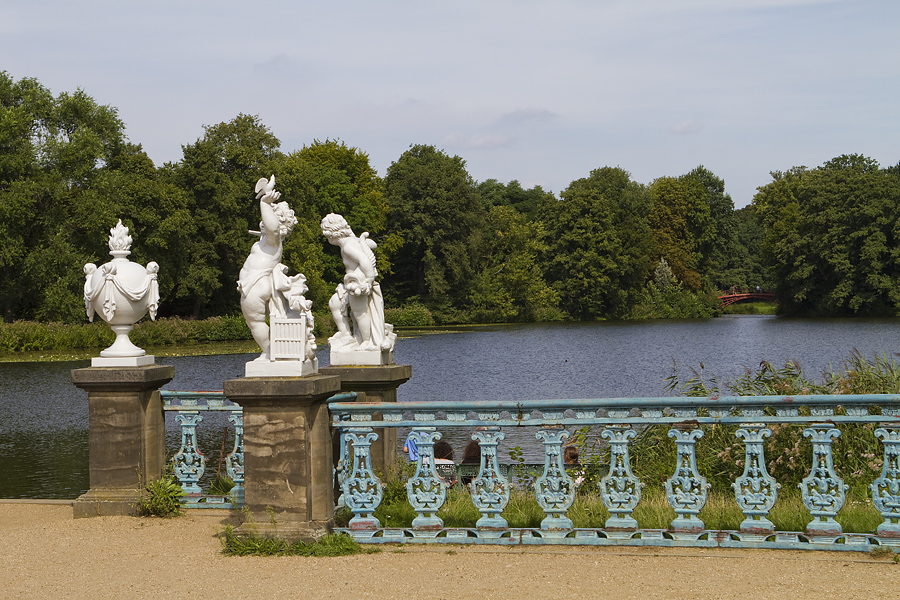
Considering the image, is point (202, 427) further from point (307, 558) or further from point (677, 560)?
point (677, 560)

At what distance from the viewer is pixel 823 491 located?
17.3ft

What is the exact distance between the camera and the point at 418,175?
6131 cm

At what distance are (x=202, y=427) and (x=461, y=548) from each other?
12987 millimetres

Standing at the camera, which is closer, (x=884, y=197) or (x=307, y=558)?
(x=307, y=558)

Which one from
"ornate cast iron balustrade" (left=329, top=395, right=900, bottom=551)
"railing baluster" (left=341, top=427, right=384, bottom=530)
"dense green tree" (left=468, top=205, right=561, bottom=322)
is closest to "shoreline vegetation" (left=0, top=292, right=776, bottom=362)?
"dense green tree" (left=468, top=205, right=561, bottom=322)

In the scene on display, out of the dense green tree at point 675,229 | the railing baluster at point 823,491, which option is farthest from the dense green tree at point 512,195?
the railing baluster at point 823,491

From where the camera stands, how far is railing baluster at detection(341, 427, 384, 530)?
5859 millimetres

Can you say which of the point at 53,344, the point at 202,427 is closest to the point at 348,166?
the point at 53,344

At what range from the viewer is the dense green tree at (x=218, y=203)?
149 ft

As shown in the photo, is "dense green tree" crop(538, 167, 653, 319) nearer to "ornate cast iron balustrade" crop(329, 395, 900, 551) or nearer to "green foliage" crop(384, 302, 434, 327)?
"green foliage" crop(384, 302, 434, 327)

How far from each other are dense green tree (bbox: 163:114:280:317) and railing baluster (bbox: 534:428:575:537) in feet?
135

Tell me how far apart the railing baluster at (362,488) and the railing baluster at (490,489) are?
2.12 ft

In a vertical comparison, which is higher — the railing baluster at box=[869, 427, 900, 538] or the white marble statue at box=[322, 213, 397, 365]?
the white marble statue at box=[322, 213, 397, 365]

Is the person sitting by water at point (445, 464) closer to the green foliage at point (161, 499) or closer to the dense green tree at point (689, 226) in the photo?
the green foliage at point (161, 499)
